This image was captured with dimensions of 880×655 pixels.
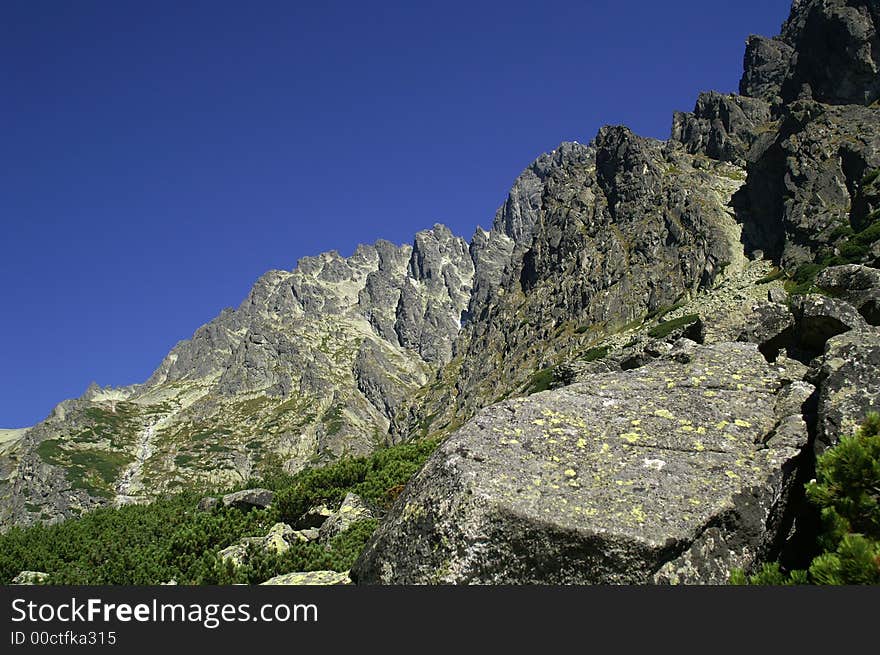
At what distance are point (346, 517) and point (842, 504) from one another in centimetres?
1591

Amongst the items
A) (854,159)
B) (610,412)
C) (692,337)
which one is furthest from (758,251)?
(610,412)

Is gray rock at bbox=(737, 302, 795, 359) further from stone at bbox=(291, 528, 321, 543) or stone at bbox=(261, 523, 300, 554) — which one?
stone at bbox=(291, 528, 321, 543)

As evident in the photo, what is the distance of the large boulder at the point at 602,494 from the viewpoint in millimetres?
9023

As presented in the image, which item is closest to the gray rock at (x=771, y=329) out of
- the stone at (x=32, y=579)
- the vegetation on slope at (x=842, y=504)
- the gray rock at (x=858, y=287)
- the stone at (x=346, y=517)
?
the gray rock at (x=858, y=287)

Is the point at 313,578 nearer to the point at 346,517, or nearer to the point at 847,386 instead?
the point at 346,517

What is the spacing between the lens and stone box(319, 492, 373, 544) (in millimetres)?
19828

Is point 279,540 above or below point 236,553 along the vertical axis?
above

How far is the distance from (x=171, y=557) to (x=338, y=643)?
15.5 metres

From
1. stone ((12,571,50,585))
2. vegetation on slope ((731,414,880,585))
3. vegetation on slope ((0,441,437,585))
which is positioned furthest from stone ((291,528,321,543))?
vegetation on slope ((731,414,880,585))

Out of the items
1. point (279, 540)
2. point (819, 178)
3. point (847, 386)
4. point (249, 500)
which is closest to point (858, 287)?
point (847, 386)

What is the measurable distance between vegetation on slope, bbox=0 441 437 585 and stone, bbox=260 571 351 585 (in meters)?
0.72

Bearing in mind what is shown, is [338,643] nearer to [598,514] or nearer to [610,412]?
[598,514]

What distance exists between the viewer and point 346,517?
20.8 metres

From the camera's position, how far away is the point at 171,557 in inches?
771
